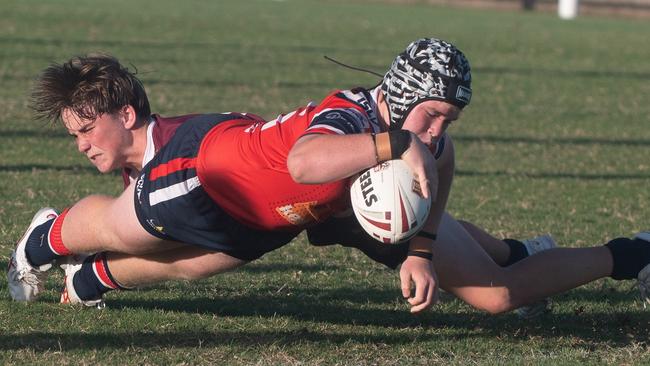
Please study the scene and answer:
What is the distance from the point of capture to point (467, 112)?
567 inches

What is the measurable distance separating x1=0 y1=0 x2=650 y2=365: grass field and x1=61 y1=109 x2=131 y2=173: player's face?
2.48ft

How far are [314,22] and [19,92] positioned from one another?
16.5 m

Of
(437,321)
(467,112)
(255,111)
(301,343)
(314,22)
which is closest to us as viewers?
(301,343)

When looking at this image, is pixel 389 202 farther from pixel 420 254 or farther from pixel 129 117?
pixel 129 117

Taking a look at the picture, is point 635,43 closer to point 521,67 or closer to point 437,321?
point 521,67

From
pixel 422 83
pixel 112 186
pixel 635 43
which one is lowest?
pixel 635 43

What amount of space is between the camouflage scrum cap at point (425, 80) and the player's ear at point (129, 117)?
1.40 m

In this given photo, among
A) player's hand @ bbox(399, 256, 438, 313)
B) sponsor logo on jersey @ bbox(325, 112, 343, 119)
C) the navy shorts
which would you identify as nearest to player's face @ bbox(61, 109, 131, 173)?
the navy shorts

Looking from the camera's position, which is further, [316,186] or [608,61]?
[608,61]

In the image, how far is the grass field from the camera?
5.28 meters

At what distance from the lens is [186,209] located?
511 cm

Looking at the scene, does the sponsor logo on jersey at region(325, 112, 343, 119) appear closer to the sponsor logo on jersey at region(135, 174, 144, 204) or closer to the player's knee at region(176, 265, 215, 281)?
the sponsor logo on jersey at region(135, 174, 144, 204)

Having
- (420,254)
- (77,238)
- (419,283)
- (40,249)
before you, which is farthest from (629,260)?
(40,249)

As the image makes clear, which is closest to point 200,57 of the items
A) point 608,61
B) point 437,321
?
point 608,61
